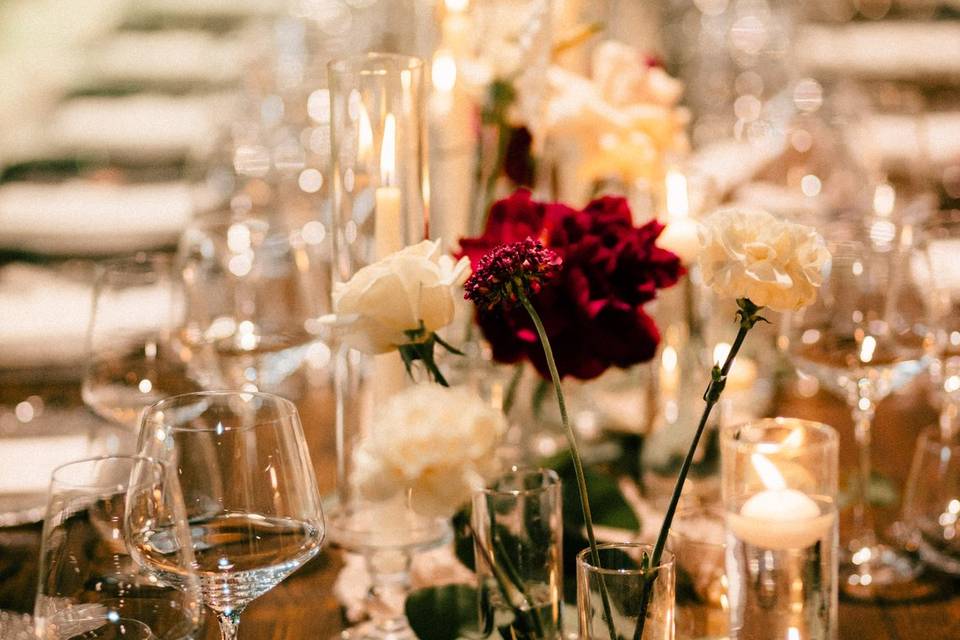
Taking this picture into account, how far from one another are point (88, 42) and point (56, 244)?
28.8 inches

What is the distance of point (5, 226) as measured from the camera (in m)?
3.50

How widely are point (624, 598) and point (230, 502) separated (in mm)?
244

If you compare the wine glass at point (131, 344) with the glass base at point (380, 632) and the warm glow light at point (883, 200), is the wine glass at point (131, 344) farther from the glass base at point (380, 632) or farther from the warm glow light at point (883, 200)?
the warm glow light at point (883, 200)

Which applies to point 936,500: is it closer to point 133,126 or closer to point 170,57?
point 133,126

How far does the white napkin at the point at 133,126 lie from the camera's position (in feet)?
12.5

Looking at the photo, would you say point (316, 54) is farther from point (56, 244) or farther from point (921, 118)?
point (921, 118)

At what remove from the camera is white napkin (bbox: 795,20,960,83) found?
14.4 feet

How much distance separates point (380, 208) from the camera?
0.99 m

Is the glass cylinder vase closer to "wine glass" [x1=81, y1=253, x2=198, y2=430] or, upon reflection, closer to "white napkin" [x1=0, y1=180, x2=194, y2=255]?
"wine glass" [x1=81, y1=253, x2=198, y2=430]

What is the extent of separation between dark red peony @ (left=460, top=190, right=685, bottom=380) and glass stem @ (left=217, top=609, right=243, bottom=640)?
0.86 ft

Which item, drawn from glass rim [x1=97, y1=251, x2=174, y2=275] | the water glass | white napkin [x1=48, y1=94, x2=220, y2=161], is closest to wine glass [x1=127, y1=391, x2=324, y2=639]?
glass rim [x1=97, y1=251, x2=174, y2=275]

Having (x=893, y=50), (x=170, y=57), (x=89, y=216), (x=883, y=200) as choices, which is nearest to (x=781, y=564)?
(x=883, y=200)

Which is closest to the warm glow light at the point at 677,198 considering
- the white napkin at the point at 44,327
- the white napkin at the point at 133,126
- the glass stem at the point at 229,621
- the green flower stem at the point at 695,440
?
the green flower stem at the point at 695,440

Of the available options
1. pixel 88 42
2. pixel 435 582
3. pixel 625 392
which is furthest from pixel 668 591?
pixel 88 42
